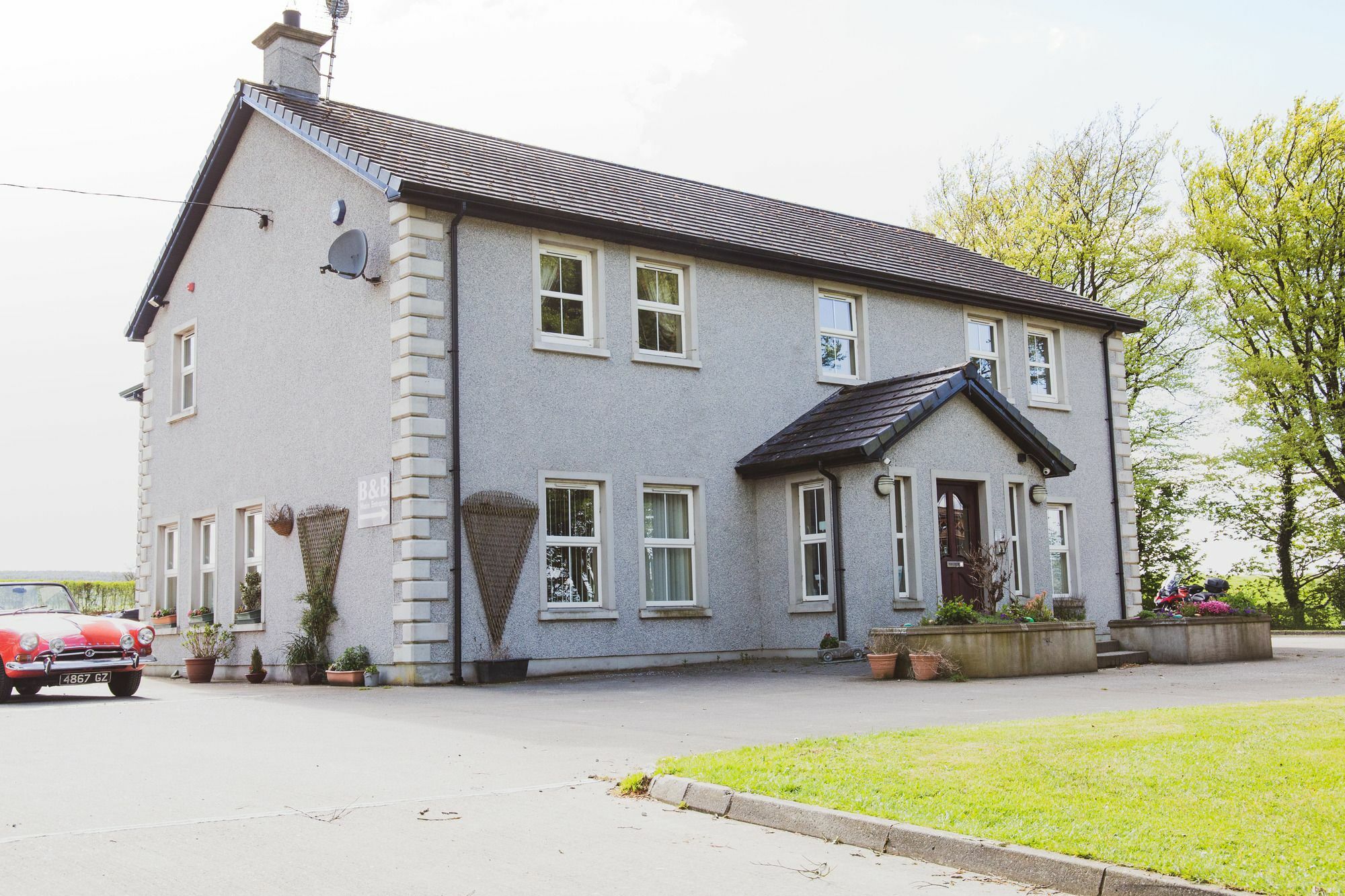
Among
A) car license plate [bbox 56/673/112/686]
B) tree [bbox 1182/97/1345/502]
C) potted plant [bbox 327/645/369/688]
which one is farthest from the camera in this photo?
tree [bbox 1182/97/1345/502]

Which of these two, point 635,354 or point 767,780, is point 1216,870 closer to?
point 767,780

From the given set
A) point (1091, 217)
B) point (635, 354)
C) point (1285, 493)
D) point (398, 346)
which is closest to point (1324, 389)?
point (1285, 493)

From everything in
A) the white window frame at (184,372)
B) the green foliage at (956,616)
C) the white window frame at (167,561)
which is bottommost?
the green foliage at (956,616)

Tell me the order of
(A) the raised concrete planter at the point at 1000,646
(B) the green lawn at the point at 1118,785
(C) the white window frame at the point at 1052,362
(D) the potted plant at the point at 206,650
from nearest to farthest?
(B) the green lawn at the point at 1118,785, (A) the raised concrete planter at the point at 1000,646, (D) the potted plant at the point at 206,650, (C) the white window frame at the point at 1052,362

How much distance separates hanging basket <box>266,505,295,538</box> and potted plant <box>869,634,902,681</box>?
327 inches

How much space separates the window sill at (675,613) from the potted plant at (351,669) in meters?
3.72

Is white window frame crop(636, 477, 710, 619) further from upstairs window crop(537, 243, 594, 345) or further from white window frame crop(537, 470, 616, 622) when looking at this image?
upstairs window crop(537, 243, 594, 345)

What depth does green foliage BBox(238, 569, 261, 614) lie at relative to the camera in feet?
63.6

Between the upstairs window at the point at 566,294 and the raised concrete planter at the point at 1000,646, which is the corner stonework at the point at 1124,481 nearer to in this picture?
the raised concrete planter at the point at 1000,646

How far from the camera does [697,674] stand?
16.6 m

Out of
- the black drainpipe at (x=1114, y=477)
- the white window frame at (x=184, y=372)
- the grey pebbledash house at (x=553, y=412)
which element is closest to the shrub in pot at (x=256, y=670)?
the grey pebbledash house at (x=553, y=412)

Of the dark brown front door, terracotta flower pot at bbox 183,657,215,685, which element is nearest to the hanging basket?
terracotta flower pot at bbox 183,657,215,685

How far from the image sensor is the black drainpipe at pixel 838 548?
58.8 ft

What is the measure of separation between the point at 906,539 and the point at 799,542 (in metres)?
1.51
